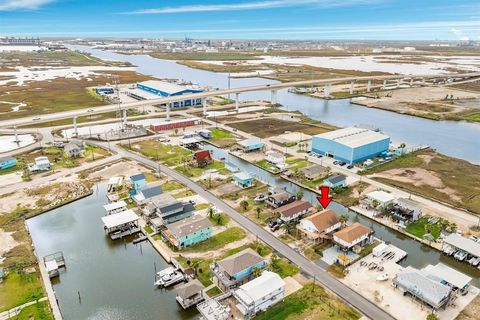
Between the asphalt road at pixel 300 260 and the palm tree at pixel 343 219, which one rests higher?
the palm tree at pixel 343 219

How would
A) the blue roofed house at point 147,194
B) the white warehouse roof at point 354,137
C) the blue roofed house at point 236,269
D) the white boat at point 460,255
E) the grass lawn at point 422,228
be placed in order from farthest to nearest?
the white warehouse roof at point 354,137
the blue roofed house at point 147,194
the grass lawn at point 422,228
the white boat at point 460,255
the blue roofed house at point 236,269

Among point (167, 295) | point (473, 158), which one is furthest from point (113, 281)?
point (473, 158)

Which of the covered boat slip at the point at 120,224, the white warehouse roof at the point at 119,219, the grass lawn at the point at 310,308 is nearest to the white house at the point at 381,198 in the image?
the grass lawn at the point at 310,308

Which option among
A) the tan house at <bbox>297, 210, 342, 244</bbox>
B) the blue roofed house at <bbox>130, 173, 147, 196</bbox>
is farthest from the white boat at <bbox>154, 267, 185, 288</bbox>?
the blue roofed house at <bbox>130, 173, 147, 196</bbox>

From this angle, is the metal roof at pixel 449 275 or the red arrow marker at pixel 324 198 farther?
the red arrow marker at pixel 324 198

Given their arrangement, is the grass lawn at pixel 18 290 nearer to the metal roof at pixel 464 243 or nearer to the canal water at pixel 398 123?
the metal roof at pixel 464 243

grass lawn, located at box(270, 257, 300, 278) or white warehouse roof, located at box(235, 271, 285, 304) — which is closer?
white warehouse roof, located at box(235, 271, 285, 304)

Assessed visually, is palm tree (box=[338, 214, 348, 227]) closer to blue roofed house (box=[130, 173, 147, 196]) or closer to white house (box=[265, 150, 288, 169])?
white house (box=[265, 150, 288, 169])
